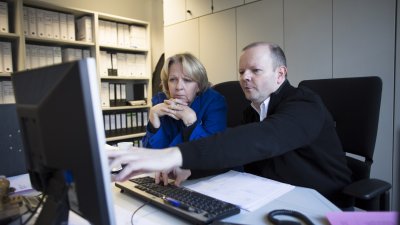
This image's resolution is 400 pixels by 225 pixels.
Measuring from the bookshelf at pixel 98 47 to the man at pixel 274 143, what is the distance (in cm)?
229

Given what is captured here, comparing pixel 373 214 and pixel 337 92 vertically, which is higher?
pixel 337 92

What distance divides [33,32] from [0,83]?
580 millimetres

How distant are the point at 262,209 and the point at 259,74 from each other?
25.5 inches

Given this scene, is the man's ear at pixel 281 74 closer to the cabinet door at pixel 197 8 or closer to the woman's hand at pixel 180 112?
the woman's hand at pixel 180 112

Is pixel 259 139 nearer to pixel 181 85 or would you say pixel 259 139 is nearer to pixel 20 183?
pixel 181 85

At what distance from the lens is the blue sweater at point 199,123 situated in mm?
1466

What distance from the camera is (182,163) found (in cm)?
72

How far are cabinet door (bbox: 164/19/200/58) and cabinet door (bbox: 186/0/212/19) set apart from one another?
0.26 ft

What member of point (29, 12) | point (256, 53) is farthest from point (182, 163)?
point (29, 12)

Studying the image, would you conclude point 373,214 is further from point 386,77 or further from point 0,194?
point 386,77

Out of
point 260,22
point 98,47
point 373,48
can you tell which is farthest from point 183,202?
point 98,47

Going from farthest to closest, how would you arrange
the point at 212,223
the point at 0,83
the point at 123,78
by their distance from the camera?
the point at 123,78 → the point at 0,83 → the point at 212,223

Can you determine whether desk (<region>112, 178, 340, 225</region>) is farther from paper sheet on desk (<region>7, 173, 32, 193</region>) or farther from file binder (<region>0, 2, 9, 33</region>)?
file binder (<region>0, 2, 9, 33</region>)

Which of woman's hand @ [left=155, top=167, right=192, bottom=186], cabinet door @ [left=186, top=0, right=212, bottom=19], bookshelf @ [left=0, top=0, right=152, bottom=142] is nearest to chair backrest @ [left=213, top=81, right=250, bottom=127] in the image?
woman's hand @ [left=155, top=167, right=192, bottom=186]
